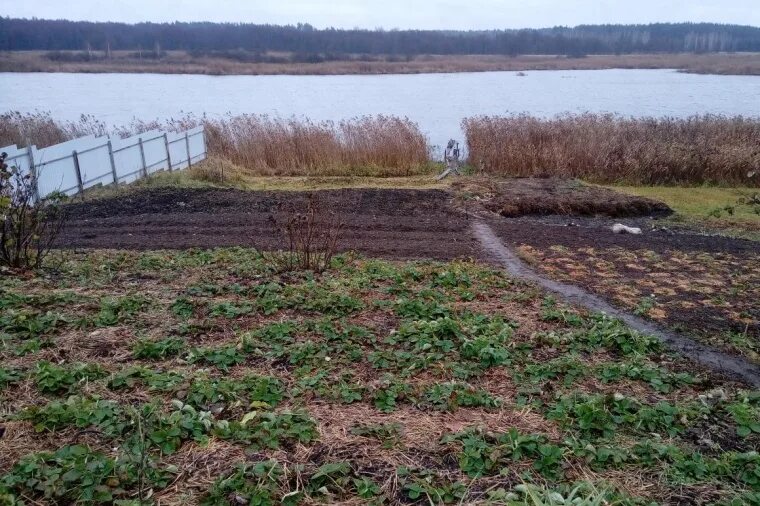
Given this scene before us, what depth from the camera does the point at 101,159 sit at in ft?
37.4

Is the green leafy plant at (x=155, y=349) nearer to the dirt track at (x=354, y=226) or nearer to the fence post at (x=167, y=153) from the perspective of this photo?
the dirt track at (x=354, y=226)

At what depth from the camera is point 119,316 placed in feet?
13.3

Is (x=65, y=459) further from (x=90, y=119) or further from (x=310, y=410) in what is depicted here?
(x=90, y=119)

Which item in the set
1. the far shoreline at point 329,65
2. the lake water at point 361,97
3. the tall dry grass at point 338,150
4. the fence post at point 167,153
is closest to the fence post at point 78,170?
the fence post at point 167,153

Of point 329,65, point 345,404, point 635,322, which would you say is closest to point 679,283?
point 635,322

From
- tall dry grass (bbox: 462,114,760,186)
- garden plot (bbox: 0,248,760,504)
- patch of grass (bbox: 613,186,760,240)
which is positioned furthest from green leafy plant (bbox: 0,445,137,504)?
tall dry grass (bbox: 462,114,760,186)

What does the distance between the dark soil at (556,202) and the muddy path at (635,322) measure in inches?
113

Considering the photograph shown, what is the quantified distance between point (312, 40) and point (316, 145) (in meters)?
49.3

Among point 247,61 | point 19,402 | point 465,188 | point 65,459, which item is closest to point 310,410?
point 65,459

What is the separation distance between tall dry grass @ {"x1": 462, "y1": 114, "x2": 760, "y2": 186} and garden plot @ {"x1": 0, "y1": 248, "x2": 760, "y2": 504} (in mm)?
Result: 10108

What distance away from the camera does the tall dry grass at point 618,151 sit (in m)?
13.8

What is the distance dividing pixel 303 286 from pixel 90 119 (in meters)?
14.7

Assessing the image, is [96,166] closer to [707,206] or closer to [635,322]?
[635,322]

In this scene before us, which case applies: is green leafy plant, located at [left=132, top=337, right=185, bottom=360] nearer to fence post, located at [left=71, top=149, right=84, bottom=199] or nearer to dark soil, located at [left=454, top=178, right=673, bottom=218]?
dark soil, located at [left=454, top=178, right=673, bottom=218]
